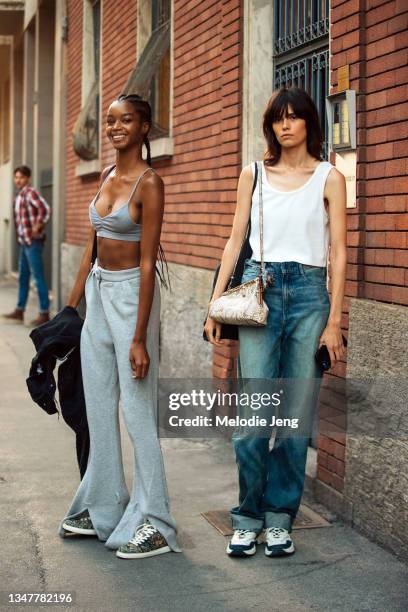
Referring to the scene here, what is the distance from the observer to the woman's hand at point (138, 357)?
462cm

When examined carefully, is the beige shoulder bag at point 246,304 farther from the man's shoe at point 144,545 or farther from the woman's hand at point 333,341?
the man's shoe at point 144,545

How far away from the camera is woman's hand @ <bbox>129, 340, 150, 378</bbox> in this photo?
4621mm

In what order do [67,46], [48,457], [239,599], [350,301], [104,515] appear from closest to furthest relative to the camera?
[239,599] < [104,515] < [350,301] < [48,457] < [67,46]

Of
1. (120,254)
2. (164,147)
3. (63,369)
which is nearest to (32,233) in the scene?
(164,147)

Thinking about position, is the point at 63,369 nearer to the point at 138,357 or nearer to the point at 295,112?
the point at 138,357

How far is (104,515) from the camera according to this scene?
192 inches

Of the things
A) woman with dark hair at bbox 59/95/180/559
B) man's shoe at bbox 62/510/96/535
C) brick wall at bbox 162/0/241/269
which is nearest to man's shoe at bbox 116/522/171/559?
woman with dark hair at bbox 59/95/180/559

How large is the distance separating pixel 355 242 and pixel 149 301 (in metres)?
1.18

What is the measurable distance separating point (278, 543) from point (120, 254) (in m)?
1.44

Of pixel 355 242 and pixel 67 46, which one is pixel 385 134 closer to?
pixel 355 242

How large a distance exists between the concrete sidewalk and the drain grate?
0.18ft

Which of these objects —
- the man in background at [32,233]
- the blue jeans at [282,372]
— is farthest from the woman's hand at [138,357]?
the man in background at [32,233]

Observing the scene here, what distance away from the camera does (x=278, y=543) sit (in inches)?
184

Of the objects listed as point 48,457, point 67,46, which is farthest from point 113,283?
point 67,46
